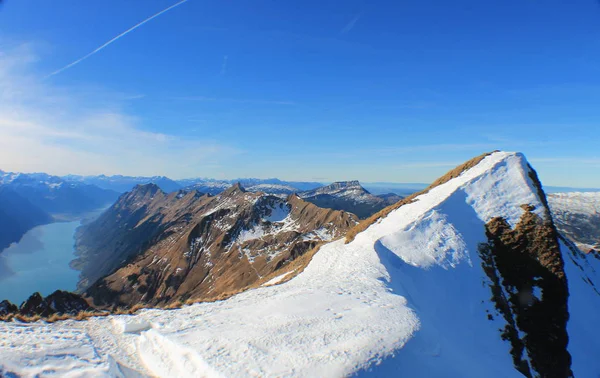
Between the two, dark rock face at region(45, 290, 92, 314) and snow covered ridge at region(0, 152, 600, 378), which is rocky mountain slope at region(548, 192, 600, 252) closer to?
snow covered ridge at region(0, 152, 600, 378)

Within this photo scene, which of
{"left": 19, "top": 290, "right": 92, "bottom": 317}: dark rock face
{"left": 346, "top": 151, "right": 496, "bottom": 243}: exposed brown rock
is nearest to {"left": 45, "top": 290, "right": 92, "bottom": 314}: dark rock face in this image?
{"left": 19, "top": 290, "right": 92, "bottom": 317}: dark rock face

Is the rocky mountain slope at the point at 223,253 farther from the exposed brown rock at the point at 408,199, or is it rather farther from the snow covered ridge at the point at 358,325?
the snow covered ridge at the point at 358,325

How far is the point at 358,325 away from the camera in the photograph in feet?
44.3

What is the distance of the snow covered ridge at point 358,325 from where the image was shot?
36.1 feet

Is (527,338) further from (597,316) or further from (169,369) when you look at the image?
(169,369)

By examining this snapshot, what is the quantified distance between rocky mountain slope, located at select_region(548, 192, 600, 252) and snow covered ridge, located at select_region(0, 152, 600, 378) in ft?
329

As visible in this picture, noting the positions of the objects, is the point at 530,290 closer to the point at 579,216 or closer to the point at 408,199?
the point at 408,199

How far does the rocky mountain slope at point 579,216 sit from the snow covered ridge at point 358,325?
100337mm

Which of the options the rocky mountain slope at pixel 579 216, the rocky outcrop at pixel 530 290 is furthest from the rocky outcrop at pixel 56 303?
the rocky mountain slope at pixel 579 216

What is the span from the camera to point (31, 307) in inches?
2076

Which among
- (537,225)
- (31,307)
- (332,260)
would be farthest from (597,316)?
(31,307)

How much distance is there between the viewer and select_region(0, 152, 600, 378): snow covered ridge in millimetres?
11016

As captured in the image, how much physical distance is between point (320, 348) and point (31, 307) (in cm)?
6718

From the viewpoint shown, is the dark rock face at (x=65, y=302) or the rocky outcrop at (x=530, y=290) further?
the dark rock face at (x=65, y=302)
